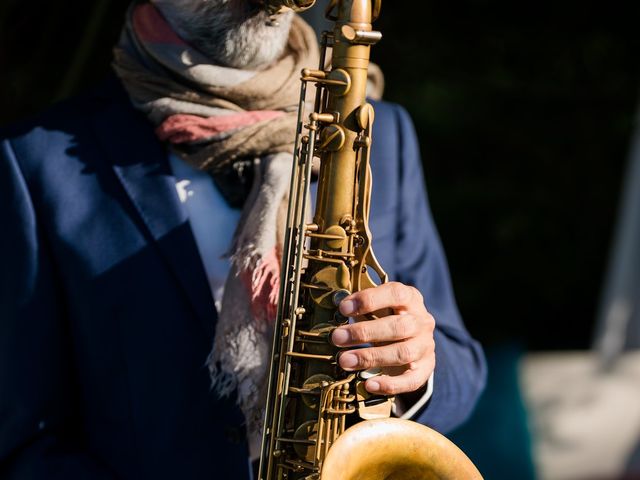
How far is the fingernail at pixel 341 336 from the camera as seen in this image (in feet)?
5.63

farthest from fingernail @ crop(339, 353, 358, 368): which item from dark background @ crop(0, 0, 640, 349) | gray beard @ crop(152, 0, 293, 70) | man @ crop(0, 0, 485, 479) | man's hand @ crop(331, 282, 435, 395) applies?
dark background @ crop(0, 0, 640, 349)

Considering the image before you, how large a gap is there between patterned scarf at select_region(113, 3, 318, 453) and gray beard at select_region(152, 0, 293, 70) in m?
0.02

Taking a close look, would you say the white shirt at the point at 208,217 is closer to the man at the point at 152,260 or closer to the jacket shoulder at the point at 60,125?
the man at the point at 152,260

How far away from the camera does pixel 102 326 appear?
2.00 m

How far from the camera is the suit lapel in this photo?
2010 mm

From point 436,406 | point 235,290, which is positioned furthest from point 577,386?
point 235,290

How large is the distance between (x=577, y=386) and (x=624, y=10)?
6.89 feet

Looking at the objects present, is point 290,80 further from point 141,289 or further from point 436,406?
point 436,406

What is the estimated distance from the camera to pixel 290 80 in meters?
2.15

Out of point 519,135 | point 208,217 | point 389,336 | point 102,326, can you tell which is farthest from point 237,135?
point 519,135

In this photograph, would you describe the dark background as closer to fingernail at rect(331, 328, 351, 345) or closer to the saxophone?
the saxophone

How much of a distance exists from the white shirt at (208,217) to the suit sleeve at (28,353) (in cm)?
32

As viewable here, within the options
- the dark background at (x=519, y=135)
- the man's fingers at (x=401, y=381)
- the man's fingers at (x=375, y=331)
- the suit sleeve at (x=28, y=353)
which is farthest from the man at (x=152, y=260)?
the dark background at (x=519, y=135)

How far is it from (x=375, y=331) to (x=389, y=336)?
3cm
